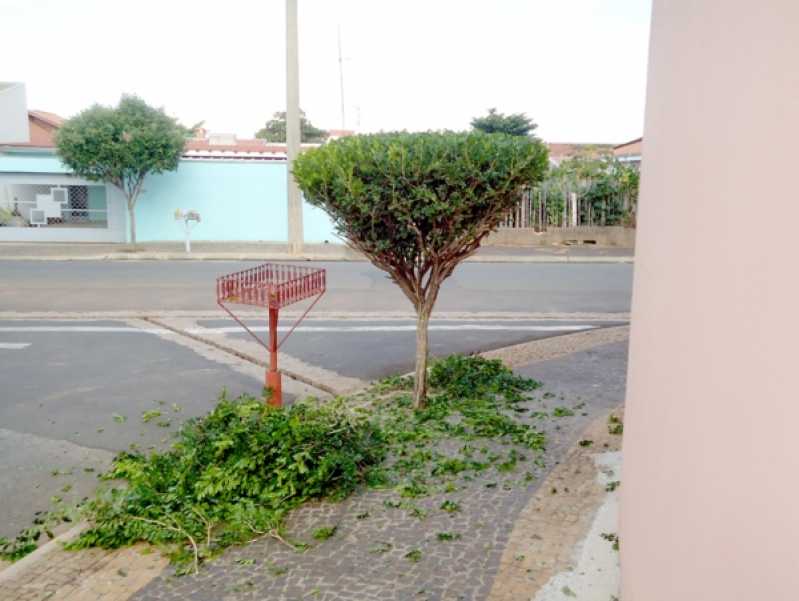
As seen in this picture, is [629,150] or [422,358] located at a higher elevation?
[629,150]

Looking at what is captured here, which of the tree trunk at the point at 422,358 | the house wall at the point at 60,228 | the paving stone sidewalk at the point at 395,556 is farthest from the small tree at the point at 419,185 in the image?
the house wall at the point at 60,228

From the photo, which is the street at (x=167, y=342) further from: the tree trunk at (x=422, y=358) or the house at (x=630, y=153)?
the house at (x=630, y=153)

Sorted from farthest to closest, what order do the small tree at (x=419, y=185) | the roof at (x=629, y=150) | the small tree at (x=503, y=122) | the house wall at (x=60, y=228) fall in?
the small tree at (x=503, y=122) < the roof at (x=629, y=150) < the house wall at (x=60, y=228) < the small tree at (x=419, y=185)

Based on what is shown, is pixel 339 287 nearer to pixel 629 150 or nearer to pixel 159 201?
pixel 159 201

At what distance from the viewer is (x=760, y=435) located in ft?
Result: 5.63

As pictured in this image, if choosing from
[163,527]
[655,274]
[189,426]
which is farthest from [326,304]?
[655,274]

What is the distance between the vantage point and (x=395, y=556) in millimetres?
4285

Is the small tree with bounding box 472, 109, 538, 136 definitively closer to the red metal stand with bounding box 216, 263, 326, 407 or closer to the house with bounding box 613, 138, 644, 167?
the house with bounding box 613, 138, 644, 167

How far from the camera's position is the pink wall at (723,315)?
5.39ft

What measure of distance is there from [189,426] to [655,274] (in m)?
4.42

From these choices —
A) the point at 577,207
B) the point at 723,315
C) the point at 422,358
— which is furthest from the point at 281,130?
the point at 723,315

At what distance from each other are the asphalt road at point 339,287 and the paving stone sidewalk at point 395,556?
811 cm

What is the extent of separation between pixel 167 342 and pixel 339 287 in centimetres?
544

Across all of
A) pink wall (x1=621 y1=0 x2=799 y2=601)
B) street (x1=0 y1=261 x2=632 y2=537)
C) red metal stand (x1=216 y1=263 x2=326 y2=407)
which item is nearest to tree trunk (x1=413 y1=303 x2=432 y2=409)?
red metal stand (x1=216 y1=263 x2=326 y2=407)
